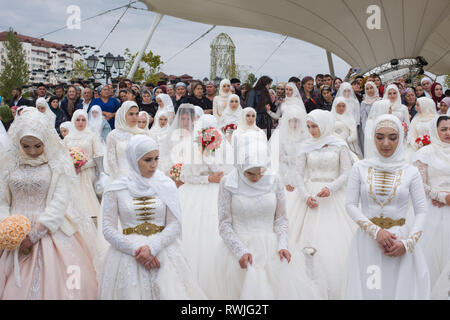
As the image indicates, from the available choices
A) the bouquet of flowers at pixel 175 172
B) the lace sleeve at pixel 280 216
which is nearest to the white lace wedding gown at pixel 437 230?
the lace sleeve at pixel 280 216

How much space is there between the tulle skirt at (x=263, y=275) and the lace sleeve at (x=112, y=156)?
3010mm

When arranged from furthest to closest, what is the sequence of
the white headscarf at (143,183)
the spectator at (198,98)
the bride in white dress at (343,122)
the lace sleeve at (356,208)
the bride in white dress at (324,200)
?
the spectator at (198,98)
the bride in white dress at (343,122)
the bride in white dress at (324,200)
the lace sleeve at (356,208)
the white headscarf at (143,183)

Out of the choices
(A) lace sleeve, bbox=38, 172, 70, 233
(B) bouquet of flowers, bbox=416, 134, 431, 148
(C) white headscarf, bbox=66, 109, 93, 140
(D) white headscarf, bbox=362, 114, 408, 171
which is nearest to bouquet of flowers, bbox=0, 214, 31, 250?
(A) lace sleeve, bbox=38, 172, 70, 233

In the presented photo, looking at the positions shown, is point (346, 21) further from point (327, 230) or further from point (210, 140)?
point (327, 230)

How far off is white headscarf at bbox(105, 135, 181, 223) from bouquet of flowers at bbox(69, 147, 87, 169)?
3.75 meters

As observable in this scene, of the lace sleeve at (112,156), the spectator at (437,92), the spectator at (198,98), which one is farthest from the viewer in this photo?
the spectator at (437,92)

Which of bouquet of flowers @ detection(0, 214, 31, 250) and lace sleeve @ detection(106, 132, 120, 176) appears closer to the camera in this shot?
bouquet of flowers @ detection(0, 214, 31, 250)

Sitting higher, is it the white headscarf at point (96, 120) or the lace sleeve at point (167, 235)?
the white headscarf at point (96, 120)

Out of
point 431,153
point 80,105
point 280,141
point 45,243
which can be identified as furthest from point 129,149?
point 80,105

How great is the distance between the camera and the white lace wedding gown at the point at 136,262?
3.29 m

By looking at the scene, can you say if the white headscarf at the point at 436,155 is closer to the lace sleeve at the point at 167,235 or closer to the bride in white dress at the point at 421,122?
the lace sleeve at the point at 167,235

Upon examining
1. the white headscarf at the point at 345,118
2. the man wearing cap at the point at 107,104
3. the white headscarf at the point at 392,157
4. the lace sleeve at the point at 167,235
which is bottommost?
the lace sleeve at the point at 167,235

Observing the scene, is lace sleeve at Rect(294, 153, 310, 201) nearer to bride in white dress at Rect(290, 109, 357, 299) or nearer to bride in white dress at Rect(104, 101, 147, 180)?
bride in white dress at Rect(290, 109, 357, 299)

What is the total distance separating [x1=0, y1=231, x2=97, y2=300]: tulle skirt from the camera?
142 inches
